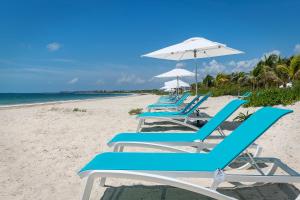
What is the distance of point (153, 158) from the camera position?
2846 millimetres

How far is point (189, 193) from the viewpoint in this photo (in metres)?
3.20

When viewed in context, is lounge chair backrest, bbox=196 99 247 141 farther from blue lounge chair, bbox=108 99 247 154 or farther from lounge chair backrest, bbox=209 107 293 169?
lounge chair backrest, bbox=209 107 293 169

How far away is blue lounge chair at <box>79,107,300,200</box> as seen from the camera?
2355 mm

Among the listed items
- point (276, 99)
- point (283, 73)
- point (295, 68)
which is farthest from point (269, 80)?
point (276, 99)

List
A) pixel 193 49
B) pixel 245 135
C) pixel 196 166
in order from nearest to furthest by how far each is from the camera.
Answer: pixel 196 166, pixel 245 135, pixel 193 49

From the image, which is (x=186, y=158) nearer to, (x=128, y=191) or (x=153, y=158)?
(x=153, y=158)

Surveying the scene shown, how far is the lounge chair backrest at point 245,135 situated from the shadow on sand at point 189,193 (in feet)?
1.80

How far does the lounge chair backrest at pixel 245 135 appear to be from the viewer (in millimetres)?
2607

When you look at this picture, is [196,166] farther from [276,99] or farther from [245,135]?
[276,99]

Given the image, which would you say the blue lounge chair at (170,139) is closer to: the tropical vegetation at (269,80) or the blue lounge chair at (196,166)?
the blue lounge chair at (196,166)

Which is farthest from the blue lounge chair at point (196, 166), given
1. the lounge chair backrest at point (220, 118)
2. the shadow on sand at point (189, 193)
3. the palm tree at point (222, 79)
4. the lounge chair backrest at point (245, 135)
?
the palm tree at point (222, 79)

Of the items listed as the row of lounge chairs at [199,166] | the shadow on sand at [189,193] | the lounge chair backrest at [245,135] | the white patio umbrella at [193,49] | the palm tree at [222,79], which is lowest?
the shadow on sand at [189,193]

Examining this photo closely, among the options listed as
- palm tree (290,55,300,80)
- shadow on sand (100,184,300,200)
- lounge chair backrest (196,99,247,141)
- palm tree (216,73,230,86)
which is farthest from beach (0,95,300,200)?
palm tree (216,73,230,86)

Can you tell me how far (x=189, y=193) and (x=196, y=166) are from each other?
2.35 feet
